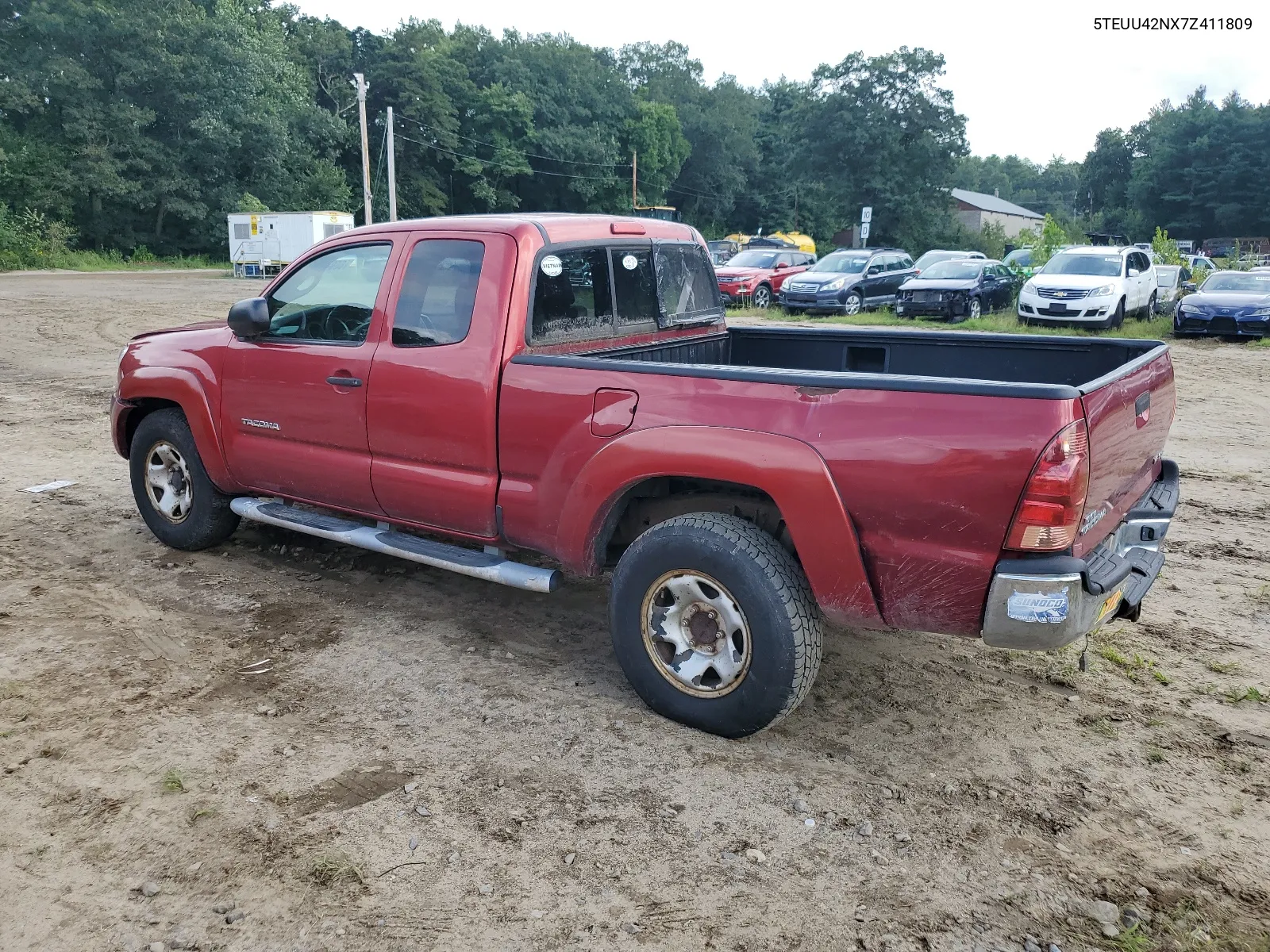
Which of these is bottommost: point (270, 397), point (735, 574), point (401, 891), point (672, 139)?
point (401, 891)

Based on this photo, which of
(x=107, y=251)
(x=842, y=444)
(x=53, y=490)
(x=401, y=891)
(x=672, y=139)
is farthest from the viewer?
(x=672, y=139)

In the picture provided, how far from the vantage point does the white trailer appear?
35500 millimetres

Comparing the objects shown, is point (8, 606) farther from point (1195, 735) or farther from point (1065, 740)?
point (1195, 735)

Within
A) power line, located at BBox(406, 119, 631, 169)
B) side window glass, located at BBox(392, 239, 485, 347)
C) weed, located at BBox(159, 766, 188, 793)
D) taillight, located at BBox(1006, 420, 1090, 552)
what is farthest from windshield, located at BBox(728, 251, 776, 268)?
power line, located at BBox(406, 119, 631, 169)

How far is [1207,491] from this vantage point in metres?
7.43

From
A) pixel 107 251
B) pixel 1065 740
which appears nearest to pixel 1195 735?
pixel 1065 740

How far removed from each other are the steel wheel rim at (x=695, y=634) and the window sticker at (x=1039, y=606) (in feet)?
2.99

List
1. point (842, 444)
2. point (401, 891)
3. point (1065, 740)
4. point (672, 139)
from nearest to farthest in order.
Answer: point (401, 891)
point (842, 444)
point (1065, 740)
point (672, 139)

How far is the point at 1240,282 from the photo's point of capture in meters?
19.3

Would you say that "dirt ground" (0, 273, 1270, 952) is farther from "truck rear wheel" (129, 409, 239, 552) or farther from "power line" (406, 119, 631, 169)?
"power line" (406, 119, 631, 169)

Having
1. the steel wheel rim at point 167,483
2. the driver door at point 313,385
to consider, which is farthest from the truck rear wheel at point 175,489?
the driver door at point 313,385

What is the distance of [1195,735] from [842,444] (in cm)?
187

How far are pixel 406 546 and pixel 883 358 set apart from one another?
2.63m

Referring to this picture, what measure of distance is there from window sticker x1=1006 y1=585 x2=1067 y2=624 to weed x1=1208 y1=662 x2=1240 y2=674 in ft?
5.68
